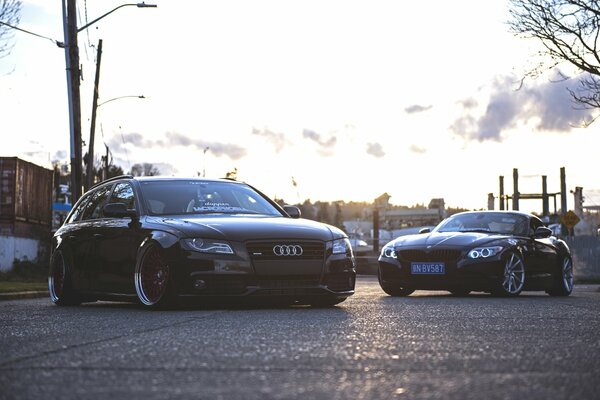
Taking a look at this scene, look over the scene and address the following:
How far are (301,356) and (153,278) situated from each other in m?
5.16

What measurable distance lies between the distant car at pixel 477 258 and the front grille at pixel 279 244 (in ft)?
12.9

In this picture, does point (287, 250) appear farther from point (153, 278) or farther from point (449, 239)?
point (449, 239)

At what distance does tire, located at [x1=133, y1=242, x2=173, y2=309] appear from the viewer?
393 inches

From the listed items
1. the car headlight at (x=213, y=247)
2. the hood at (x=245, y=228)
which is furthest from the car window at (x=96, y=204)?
the car headlight at (x=213, y=247)

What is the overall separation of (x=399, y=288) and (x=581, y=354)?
8.93 m

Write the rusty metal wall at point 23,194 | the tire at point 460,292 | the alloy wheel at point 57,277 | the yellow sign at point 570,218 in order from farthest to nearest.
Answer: the yellow sign at point 570,218
the rusty metal wall at point 23,194
the tire at point 460,292
the alloy wheel at point 57,277

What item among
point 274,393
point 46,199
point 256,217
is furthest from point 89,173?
point 274,393

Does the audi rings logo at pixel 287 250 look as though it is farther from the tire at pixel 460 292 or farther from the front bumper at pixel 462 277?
the tire at pixel 460 292

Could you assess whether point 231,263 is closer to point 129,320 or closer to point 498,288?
point 129,320

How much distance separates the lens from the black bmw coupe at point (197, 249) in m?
9.92

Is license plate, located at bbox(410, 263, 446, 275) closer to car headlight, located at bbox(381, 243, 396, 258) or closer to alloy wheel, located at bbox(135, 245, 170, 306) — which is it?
car headlight, located at bbox(381, 243, 396, 258)

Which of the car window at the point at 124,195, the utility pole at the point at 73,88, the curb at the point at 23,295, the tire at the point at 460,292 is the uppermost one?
the utility pole at the point at 73,88

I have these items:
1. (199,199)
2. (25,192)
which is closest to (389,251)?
(199,199)

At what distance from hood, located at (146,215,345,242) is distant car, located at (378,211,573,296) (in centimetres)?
344
